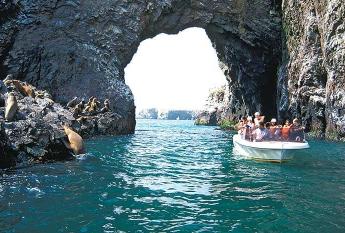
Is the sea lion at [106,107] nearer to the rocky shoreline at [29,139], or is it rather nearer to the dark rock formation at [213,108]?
the rocky shoreline at [29,139]

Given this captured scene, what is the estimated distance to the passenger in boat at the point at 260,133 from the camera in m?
24.4

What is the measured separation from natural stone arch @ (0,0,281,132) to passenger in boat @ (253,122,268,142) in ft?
86.3

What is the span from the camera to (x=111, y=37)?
173ft

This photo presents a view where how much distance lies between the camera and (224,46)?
210 ft

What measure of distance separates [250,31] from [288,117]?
14.0 m

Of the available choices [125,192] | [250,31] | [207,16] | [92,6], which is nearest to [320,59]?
[250,31]

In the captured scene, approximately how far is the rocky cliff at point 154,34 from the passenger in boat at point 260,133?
64.7 feet

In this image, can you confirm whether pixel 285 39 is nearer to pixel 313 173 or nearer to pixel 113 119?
pixel 113 119

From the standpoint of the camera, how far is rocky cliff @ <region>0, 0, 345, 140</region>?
45541 mm

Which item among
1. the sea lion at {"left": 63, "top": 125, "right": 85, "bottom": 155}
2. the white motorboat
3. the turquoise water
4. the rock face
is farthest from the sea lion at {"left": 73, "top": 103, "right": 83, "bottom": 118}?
the rock face

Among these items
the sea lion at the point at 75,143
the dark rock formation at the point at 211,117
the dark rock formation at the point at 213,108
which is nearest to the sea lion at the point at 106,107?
the sea lion at the point at 75,143

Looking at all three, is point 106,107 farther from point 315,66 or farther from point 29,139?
point 29,139

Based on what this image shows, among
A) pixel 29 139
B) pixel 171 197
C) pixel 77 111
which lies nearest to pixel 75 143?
pixel 29 139

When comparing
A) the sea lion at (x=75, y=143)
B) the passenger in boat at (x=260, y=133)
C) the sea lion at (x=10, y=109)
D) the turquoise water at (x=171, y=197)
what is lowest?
the turquoise water at (x=171, y=197)
